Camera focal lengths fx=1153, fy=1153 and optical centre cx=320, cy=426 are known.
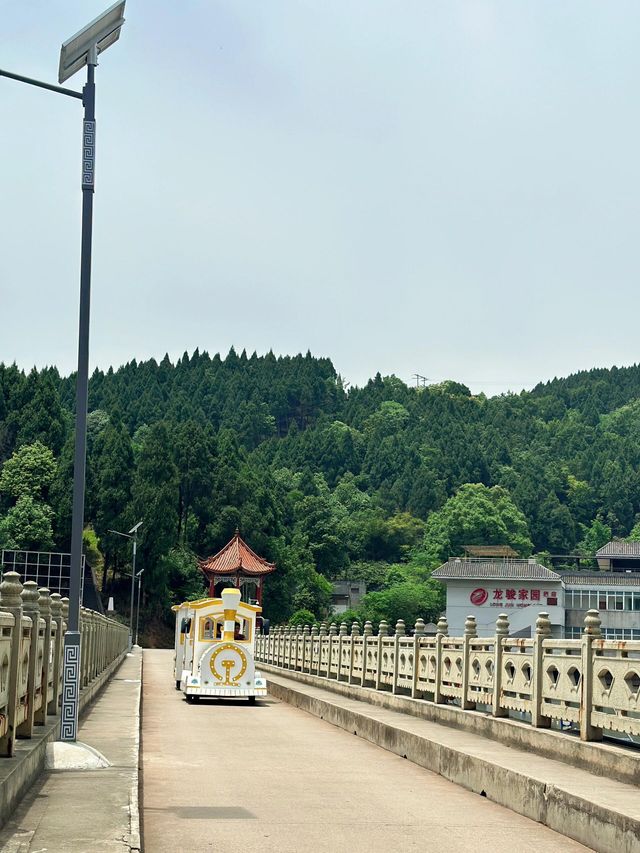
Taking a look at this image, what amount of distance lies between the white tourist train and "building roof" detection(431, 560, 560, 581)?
70311 millimetres

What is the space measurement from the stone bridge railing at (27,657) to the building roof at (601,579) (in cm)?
8310

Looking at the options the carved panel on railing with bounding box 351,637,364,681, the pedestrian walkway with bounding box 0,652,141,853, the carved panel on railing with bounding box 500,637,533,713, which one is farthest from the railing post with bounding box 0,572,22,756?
the carved panel on railing with bounding box 351,637,364,681

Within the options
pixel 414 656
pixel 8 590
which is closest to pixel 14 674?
pixel 8 590

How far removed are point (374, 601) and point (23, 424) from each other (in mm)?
40332

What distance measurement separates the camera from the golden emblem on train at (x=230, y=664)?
1051 inches

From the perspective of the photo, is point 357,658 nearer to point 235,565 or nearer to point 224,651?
point 224,651

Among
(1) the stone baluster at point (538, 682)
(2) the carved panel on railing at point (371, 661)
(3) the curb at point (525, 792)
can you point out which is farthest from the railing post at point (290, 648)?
(1) the stone baluster at point (538, 682)

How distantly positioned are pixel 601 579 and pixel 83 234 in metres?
87.4

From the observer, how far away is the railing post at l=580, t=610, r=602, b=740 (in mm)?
11750

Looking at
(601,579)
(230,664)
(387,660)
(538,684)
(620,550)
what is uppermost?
(620,550)

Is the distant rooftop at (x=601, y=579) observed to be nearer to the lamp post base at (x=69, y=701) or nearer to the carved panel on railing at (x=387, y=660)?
the carved panel on railing at (x=387, y=660)

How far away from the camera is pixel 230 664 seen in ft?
88.3

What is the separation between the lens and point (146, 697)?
29344 mm

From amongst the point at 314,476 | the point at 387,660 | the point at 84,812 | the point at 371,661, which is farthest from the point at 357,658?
the point at 314,476
